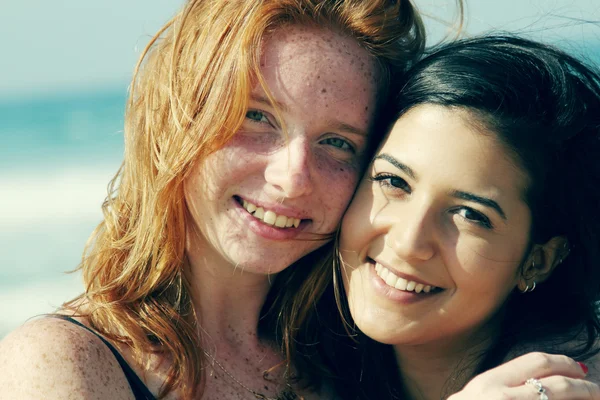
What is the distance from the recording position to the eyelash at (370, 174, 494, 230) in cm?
256

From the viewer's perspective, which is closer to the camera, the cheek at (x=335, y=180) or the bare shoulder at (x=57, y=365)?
the bare shoulder at (x=57, y=365)

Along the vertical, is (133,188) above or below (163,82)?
below

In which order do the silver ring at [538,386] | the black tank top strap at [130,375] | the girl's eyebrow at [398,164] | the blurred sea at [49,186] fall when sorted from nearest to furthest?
the silver ring at [538,386] → the black tank top strap at [130,375] → the girl's eyebrow at [398,164] → the blurred sea at [49,186]

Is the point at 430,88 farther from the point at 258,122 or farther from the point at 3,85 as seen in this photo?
the point at 3,85

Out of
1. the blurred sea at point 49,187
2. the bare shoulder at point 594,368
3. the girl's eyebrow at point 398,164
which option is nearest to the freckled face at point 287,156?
the girl's eyebrow at point 398,164

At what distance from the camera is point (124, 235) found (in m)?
2.79

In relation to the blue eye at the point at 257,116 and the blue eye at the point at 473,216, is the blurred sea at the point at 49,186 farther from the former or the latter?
the blue eye at the point at 257,116

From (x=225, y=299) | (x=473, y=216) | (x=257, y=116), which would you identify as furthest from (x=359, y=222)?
(x=225, y=299)

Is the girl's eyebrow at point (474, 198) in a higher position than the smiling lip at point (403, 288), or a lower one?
higher

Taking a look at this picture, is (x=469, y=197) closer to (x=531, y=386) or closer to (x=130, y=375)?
(x=531, y=386)

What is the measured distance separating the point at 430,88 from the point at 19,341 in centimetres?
157

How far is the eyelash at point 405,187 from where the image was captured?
2.56 meters

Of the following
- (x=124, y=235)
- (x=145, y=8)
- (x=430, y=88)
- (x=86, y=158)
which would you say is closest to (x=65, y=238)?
(x=86, y=158)

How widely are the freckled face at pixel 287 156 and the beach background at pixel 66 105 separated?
606mm
